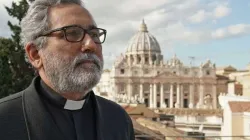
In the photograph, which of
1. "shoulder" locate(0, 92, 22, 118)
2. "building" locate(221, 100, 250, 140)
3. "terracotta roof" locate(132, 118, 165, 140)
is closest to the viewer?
"shoulder" locate(0, 92, 22, 118)

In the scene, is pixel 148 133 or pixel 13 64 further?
pixel 13 64

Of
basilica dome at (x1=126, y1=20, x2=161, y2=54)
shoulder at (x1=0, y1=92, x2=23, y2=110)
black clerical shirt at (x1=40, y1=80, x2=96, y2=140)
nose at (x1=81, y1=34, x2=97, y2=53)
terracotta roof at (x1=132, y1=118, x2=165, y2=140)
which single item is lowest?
terracotta roof at (x1=132, y1=118, x2=165, y2=140)

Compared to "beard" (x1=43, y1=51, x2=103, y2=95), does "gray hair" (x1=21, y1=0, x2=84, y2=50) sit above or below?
above

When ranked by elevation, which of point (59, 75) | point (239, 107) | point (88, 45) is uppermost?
point (88, 45)

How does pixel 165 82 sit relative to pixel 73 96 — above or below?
below

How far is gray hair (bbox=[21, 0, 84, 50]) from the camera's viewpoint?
1578 mm

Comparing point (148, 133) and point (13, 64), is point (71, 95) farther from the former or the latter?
point (13, 64)

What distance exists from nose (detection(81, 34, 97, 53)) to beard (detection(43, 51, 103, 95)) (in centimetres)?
2

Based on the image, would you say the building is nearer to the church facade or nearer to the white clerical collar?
the white clerical collar

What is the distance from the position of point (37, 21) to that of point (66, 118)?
360mm

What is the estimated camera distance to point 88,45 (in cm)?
155

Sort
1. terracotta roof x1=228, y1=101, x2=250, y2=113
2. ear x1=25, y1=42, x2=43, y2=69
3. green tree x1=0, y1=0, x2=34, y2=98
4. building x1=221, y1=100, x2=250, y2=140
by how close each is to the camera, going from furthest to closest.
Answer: terracotta roof x1=228, y1=101, x2=250, y2=113
building x1=221, y1=100, x2=250, y2=140
green tree x1=0, y1=0, x2=34, y2=98
ear x1=25, y1=42, x2=43, y2=69

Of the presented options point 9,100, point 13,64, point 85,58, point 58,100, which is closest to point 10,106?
point 9,100

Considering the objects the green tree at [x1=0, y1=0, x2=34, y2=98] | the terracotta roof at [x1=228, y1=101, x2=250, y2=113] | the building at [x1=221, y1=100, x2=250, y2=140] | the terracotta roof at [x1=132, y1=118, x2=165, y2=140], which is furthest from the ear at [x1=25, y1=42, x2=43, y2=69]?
the terracotta roof at [x1=228, y1=101, x2=250, y2=113]
